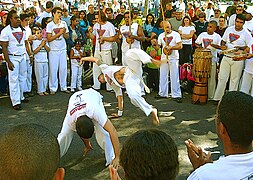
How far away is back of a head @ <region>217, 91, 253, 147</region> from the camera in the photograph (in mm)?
2219

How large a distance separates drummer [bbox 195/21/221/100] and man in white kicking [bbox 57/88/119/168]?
3775 mm

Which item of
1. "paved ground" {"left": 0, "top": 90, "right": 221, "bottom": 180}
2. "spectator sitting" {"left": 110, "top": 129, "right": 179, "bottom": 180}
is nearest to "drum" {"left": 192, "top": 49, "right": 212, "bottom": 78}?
"paved ground" {"left": 0, "top": 90, "right": 221, "bottom": 180}

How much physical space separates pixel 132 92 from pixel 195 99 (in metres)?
2.12

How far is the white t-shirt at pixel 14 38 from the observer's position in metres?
7.24

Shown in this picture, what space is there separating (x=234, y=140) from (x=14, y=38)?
591 centimetres

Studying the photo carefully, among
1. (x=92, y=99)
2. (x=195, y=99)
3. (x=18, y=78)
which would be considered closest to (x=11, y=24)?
(x=18, y=78)

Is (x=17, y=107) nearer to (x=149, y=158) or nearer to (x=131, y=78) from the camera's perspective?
(x=131, y=78)

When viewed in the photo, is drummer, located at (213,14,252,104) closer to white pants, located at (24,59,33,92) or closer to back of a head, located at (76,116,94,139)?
white pants, located at (24,59,33,92)

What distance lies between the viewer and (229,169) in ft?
6.77

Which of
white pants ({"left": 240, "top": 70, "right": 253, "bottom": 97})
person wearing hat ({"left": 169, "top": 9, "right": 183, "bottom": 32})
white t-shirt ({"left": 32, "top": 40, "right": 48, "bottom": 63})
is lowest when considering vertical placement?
white pants ({"left": 240, "top": 70, "right": 253, "bottom": 97})

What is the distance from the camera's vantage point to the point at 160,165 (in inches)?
68.8

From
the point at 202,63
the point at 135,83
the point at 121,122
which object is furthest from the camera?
the point at 202,63

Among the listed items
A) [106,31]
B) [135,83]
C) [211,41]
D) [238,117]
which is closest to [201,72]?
[211,41]

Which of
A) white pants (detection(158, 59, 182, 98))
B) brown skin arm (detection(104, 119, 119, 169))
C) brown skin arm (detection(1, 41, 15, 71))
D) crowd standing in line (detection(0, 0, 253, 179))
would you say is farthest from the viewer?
white pants (detection(158, 59, 182, 98))
